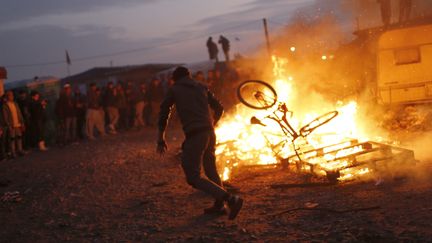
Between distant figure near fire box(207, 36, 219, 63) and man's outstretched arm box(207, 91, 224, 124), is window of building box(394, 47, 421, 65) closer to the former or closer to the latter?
man's outstretched arm box(207, 91, 224, 124)

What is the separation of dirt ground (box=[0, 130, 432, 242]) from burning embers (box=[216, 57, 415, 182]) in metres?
0.33

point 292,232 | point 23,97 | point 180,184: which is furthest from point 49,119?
point 292,232

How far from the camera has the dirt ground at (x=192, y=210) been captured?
5.34m

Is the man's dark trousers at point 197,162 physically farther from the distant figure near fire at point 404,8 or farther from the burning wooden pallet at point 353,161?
the distant figure near fire at point 404,8

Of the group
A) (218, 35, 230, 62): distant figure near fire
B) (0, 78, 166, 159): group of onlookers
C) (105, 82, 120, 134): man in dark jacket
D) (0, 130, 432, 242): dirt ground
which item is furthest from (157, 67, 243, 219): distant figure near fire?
(218, 35, 230, 62): distant figure near fire

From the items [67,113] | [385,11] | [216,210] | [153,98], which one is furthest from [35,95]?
[385,11]

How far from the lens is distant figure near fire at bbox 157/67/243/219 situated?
6109 millimetres

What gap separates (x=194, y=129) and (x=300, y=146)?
369cm

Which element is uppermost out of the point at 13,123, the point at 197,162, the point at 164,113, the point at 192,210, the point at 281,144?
the point at 164,113

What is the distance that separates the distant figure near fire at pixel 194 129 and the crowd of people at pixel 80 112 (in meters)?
8.48

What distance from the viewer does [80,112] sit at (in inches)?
663

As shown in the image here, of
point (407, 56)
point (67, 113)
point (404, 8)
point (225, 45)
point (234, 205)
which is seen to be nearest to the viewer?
point (234, 205)

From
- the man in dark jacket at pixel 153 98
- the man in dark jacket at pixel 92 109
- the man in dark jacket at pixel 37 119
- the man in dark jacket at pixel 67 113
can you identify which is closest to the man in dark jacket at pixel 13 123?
the man in dark jacket at pixel 37 119

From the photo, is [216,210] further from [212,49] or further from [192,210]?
[212,49]
